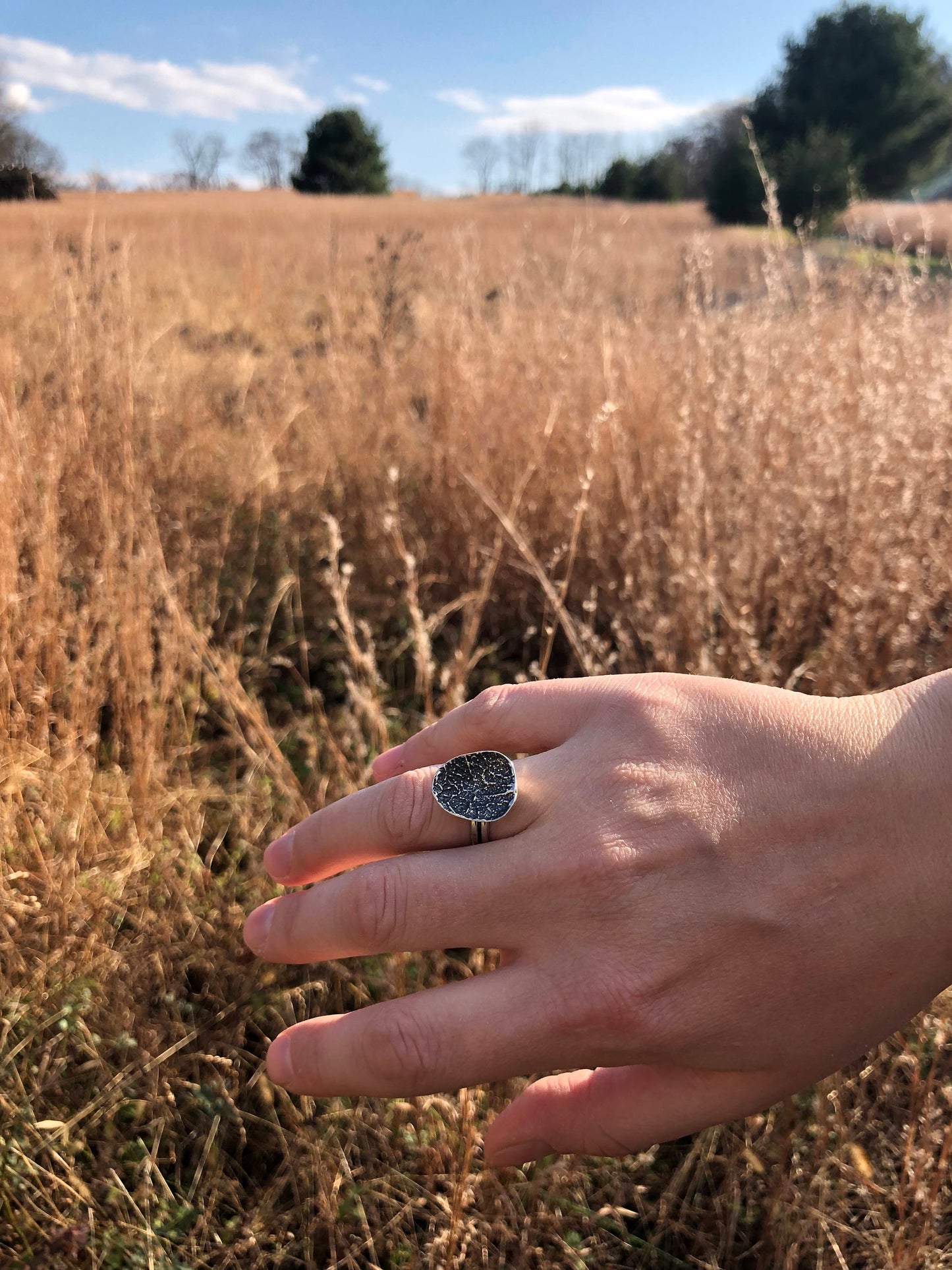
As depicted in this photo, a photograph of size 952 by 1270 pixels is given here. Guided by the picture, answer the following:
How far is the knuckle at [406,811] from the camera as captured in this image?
84 cm

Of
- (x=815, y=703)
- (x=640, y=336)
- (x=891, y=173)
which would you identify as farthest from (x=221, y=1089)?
(x=891, y=173)

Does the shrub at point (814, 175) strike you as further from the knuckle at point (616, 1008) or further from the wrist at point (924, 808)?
the knuckle at point (616, 1008)

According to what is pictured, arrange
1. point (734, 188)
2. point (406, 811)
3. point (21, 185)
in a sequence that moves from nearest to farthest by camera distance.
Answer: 1. point (406, 811)
2. point (21, 185)
3. point (734, 188)

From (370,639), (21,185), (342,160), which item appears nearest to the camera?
(370,639)

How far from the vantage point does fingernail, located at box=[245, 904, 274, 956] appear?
2.83 ft

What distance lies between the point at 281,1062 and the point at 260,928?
14 centimetres


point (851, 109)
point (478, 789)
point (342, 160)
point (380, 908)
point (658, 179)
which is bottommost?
point (380, 908)

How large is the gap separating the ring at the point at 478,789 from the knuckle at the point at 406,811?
2 cm

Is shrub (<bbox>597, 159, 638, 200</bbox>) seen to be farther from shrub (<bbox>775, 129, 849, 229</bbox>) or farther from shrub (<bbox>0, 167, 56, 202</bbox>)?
shrub (<bbox>0, 167, 56, 202</bbox>)

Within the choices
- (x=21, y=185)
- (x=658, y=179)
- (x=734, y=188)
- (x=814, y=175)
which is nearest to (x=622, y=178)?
(x=658, y=179)

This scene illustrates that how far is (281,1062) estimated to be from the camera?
31.4 inches

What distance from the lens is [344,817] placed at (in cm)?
88

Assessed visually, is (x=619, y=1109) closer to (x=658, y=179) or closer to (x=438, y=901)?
(x=438, y=901)

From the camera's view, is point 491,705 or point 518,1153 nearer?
point 518,1153
